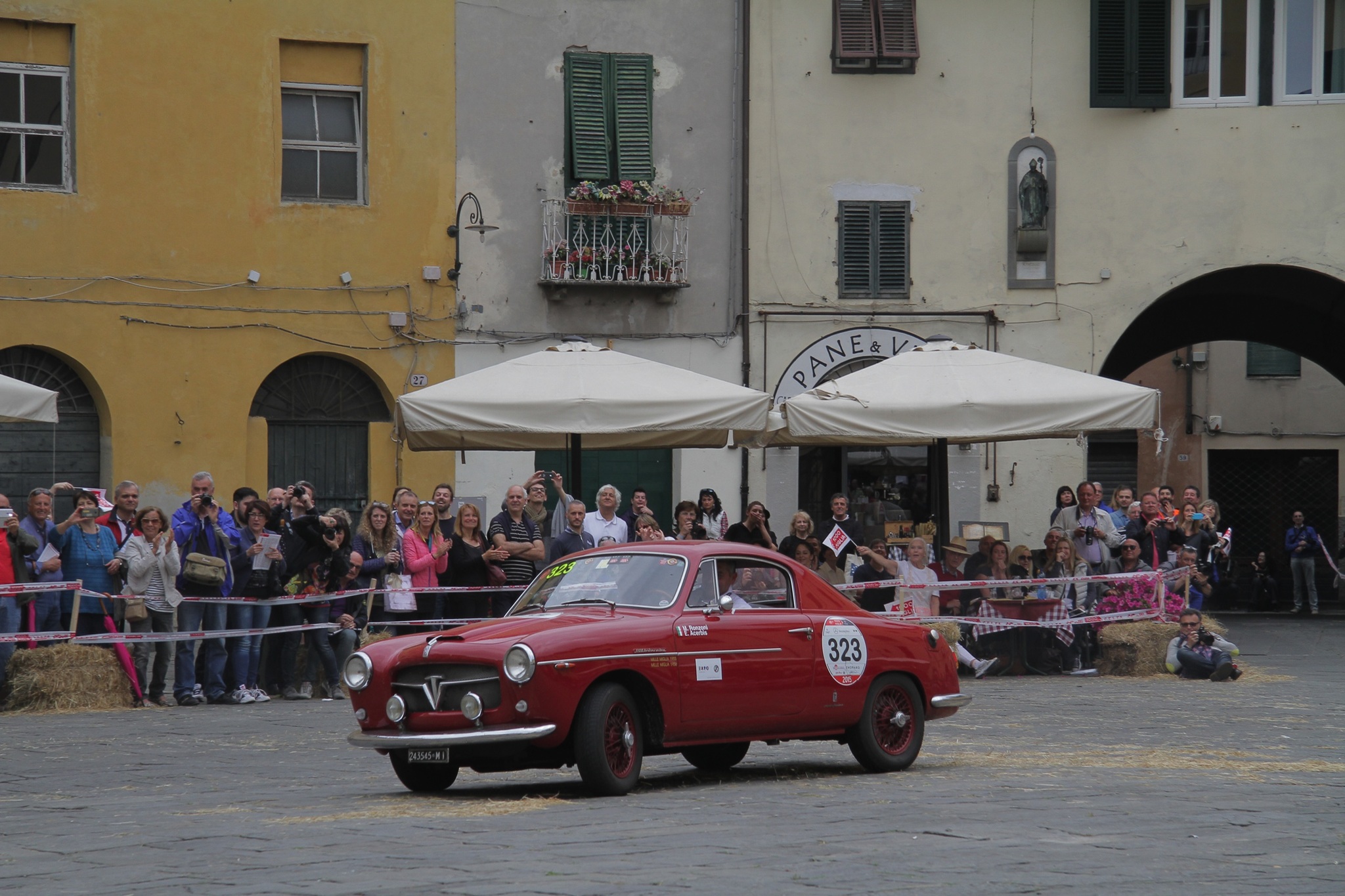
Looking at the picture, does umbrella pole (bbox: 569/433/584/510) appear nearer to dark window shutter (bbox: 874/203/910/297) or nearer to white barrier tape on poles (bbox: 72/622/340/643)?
white barrier tape on poles (bbox: 72/622/340/643)

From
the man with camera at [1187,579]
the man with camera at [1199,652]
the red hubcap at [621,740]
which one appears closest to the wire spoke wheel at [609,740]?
the red hubcap at [621,740]

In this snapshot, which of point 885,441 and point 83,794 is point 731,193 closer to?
point 885,441

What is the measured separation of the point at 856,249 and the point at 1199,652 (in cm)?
815

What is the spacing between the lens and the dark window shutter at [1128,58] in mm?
23719

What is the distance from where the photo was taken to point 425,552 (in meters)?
16.8

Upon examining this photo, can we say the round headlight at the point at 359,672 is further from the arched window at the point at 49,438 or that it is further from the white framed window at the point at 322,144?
the white framed window at the point at 322,144

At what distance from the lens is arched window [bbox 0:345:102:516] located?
2120 centimetres

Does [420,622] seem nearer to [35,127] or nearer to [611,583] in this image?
[611,583]

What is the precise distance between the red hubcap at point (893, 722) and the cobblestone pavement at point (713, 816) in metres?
0.21

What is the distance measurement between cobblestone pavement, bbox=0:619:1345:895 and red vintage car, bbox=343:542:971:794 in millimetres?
295

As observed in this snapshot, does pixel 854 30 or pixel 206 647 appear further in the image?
pixel 854 30

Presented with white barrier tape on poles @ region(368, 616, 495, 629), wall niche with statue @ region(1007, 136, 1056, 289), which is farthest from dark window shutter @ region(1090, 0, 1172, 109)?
white barrier tape on poles @ region(368, 616, 495, 629)

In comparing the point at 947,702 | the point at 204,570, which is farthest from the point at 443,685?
the point at 204,570

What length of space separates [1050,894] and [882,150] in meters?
18.3
